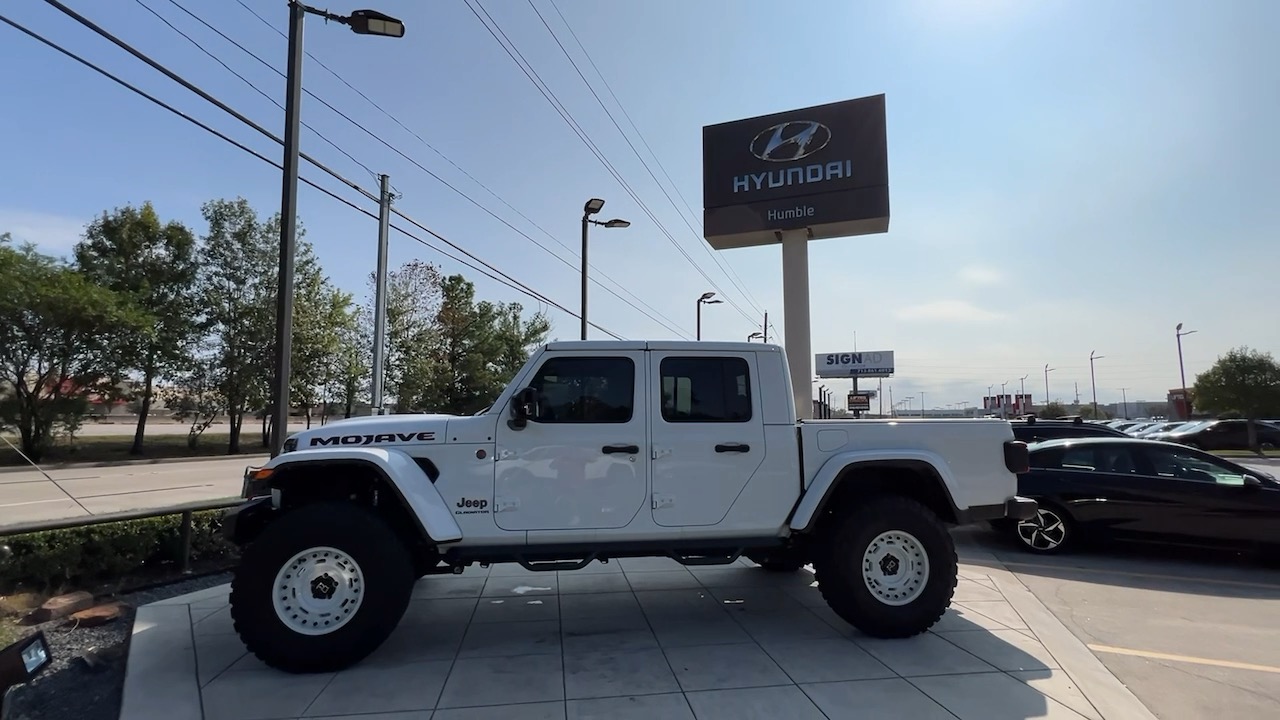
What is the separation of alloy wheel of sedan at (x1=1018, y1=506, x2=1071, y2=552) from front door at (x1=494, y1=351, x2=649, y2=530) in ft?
18.6

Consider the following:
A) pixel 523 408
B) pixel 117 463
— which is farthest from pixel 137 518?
pixel 117 463

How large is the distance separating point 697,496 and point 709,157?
1496 centimetres

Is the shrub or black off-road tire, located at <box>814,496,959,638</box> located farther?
the shrub

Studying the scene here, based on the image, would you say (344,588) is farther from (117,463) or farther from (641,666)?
(117,463)

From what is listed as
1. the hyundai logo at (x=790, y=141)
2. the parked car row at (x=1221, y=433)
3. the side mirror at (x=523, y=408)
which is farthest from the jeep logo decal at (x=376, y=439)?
the parked car row at (x=1221, y=433)

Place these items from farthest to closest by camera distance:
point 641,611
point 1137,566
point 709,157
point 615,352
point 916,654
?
point 709,157 → point 1137,566 → point 641,611 → point 615,352 → point 916,654

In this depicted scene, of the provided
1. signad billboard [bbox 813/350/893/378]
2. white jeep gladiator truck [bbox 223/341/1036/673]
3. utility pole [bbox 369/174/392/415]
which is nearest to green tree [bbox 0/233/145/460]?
utility pole [bbox 369/174/392/415]

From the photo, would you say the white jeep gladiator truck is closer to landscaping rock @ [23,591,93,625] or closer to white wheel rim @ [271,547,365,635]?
white wheel rim @ [271,547,365,635]

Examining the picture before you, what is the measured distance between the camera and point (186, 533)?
21.2 ft

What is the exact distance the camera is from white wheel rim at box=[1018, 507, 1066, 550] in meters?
7.89

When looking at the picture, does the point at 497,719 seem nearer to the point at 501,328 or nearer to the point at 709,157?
the point at 709,157

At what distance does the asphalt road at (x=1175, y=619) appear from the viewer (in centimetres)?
413

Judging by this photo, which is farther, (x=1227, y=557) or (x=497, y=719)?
(x=1227, y=557)

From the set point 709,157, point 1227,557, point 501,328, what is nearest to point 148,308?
point 501,328
